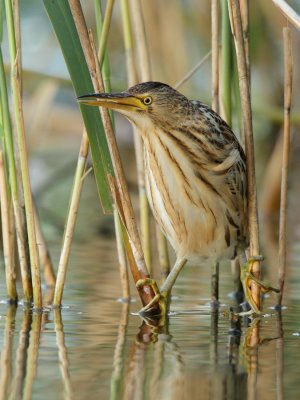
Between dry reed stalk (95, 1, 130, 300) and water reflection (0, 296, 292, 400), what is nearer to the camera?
water reflection (0, 296, 292, 400)

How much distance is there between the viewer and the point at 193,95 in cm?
658

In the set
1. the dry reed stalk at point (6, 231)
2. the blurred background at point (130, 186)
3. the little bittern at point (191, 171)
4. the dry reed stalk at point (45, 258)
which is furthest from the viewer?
the dry reed stalk at point (45, 258)

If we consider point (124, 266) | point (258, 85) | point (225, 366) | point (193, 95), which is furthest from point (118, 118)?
point (225, 366)

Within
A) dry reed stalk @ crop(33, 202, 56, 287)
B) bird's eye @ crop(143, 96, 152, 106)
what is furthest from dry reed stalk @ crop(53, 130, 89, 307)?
dry reed stalk @ crop(33, 202, 56, 287)

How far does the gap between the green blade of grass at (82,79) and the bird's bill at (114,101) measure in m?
0.10

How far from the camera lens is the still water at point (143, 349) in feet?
8.79

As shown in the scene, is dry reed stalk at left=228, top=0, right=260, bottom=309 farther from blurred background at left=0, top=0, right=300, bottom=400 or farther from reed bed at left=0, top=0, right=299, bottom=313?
blurred background at left=0, top=0, right=300, bottom=400

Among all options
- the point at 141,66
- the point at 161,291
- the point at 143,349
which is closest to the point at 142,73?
the point at 141,66

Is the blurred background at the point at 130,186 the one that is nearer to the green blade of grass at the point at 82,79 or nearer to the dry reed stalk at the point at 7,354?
the dry reed stalk at the point at 7,354

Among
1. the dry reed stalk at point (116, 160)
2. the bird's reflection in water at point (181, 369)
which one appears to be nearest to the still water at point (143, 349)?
the bird's reflection in water at point (181, 369)

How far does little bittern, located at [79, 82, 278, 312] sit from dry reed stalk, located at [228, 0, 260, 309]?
0.07 m

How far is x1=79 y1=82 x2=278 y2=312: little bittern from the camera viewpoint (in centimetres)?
369

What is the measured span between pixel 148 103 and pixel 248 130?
33cm

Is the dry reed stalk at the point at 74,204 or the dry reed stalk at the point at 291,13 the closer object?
the dry reed stalk at the point at 291,13
